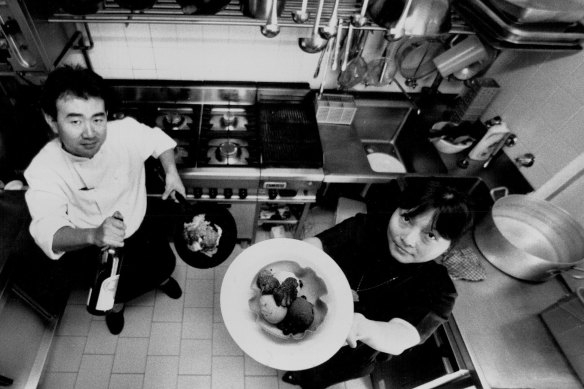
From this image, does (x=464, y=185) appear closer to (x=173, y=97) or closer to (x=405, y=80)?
(x=405, y=80)

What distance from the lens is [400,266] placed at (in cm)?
117

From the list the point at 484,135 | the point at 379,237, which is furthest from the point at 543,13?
the point at 379,237

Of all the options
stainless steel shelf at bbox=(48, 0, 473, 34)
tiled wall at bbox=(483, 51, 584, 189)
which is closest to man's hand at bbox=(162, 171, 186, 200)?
stainless steel shelf at bbox=(48, 0, 473, 34)

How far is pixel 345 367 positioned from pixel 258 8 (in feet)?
5.26

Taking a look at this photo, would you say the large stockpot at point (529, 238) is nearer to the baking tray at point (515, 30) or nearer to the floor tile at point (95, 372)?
the baking tray at point (515, 30)

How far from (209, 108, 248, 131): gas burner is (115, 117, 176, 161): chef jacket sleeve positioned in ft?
1.43

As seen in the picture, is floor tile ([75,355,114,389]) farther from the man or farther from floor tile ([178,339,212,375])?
floor tile ([178,339,212,375])

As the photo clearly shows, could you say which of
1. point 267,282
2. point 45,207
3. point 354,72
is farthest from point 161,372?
point 354,72

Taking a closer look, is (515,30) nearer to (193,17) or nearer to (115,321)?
(193,17)

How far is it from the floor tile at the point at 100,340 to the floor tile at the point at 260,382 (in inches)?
32.2

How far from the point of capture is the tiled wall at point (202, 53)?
1804 mm

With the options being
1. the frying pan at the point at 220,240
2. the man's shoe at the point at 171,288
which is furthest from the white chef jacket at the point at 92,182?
the man's shoe at the point at 171,288

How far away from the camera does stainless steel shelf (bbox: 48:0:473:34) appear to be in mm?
1395

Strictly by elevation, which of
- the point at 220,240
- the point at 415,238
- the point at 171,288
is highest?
the point at 415,238
